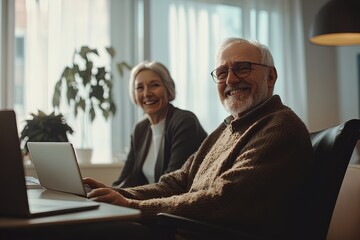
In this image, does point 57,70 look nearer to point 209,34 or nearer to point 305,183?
point 209,34

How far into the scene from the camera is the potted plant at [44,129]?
300 cm

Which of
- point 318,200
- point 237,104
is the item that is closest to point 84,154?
point 237,104

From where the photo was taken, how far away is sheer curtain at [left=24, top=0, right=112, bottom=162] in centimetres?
348

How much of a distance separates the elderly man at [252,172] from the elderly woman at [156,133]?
2.17ft

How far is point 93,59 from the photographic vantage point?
3719 millimetres

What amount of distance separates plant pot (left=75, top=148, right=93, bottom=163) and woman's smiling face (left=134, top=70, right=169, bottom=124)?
714 mm

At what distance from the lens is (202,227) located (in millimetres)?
1393

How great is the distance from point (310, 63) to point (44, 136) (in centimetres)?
267

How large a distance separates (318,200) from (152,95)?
152 centimetres

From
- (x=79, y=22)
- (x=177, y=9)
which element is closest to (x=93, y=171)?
(x=79, y=22)

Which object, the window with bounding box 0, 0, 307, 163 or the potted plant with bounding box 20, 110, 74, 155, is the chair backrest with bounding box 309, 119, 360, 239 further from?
the window with bounding box 0, 0, 307, 163

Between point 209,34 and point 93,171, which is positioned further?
point 209,34

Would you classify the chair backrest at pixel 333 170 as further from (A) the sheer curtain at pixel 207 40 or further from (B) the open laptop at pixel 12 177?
(A) the sheer curtain at pixel 207 40

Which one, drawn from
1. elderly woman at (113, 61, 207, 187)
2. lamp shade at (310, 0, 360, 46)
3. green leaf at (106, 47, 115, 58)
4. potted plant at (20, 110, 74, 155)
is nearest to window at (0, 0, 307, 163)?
green leaf at (106, 47, 115, 58)
